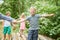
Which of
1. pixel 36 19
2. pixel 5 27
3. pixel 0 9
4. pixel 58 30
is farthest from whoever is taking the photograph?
pixel 0 9

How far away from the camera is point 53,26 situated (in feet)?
37.1

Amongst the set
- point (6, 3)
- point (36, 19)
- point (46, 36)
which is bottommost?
point (46, 36)

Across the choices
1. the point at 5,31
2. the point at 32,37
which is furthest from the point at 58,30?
the point at 32,37

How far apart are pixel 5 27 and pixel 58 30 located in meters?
2.43

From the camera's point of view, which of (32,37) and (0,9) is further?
(0,9)

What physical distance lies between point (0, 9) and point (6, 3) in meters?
0.81

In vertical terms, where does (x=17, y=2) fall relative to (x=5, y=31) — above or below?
above

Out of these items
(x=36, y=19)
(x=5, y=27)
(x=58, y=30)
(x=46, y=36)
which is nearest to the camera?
(x=36, y=19)

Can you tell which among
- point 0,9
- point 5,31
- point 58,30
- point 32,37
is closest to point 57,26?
point 58,30

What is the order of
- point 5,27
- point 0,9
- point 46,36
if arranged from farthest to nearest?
point 0,9, point 46,36, point 5,27

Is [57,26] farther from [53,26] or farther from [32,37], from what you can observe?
[32,37]

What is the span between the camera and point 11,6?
17.5 metres

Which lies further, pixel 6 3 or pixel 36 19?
pixel 6 3

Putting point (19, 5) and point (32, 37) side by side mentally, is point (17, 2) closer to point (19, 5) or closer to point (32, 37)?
point (19, 5)
